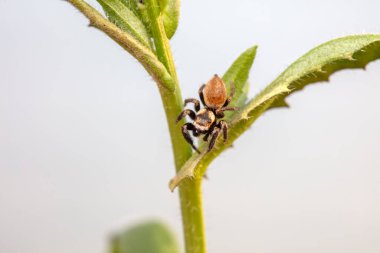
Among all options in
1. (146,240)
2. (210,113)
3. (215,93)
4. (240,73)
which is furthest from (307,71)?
(146,240)

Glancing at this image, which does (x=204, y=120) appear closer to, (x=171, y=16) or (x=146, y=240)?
(x=171, y=16)

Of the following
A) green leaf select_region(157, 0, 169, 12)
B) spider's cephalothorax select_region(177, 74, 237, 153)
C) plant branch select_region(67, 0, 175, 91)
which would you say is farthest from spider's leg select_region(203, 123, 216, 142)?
green leaf select_region(157, 0, 169, 12)

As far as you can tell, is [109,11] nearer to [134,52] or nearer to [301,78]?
[134,52]

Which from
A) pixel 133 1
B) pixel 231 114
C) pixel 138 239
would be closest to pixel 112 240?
pixel 138 239

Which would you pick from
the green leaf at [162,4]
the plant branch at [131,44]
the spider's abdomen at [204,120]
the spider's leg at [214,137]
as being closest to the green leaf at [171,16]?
the green leaf at [162,4]

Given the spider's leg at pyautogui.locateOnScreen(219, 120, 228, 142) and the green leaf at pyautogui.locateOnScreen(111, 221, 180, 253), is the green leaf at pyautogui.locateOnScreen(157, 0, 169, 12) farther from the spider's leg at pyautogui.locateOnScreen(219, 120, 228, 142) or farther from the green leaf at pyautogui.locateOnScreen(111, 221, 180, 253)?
the green leaf at pyautogui.locateOnScreen(111, 221, 180, 253)

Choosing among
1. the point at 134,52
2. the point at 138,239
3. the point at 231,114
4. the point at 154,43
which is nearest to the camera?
the point at 134,52
